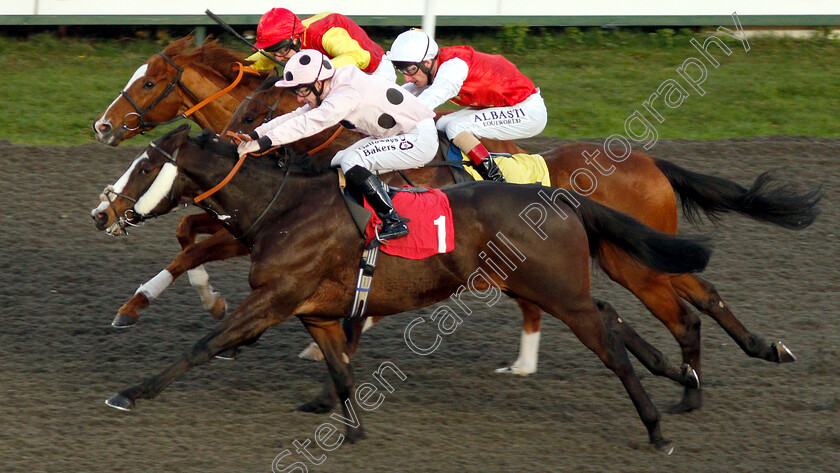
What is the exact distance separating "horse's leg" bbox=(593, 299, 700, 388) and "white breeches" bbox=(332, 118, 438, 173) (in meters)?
1.23

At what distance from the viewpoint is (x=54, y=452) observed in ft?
14.1

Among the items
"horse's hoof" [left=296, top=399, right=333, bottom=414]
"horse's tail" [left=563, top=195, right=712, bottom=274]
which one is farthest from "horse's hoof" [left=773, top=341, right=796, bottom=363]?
"horse's hoof" [left=296, top=399, right=333, bottom=414]

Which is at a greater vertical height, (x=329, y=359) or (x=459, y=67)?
(x=459, y=67)

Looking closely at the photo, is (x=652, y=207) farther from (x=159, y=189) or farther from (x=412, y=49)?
(x=159, y=189)

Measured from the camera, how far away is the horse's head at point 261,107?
18.7ft

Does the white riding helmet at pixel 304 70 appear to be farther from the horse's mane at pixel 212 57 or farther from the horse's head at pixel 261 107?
the horse's mane at pixel 212 57

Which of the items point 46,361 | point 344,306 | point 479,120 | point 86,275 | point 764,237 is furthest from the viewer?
point 764,237

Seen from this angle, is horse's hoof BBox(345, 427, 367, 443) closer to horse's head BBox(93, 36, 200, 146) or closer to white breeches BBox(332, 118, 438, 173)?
white breeches BBox(332, 118, 438, 173)

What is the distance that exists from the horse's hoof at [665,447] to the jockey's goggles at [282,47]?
10.6 ft

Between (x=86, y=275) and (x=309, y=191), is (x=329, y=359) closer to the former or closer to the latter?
(x=309, y=191)

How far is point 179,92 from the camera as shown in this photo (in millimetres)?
6180

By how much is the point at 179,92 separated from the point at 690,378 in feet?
11.7

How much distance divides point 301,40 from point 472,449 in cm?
296

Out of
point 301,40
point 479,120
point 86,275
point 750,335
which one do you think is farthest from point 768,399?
point 86,275
